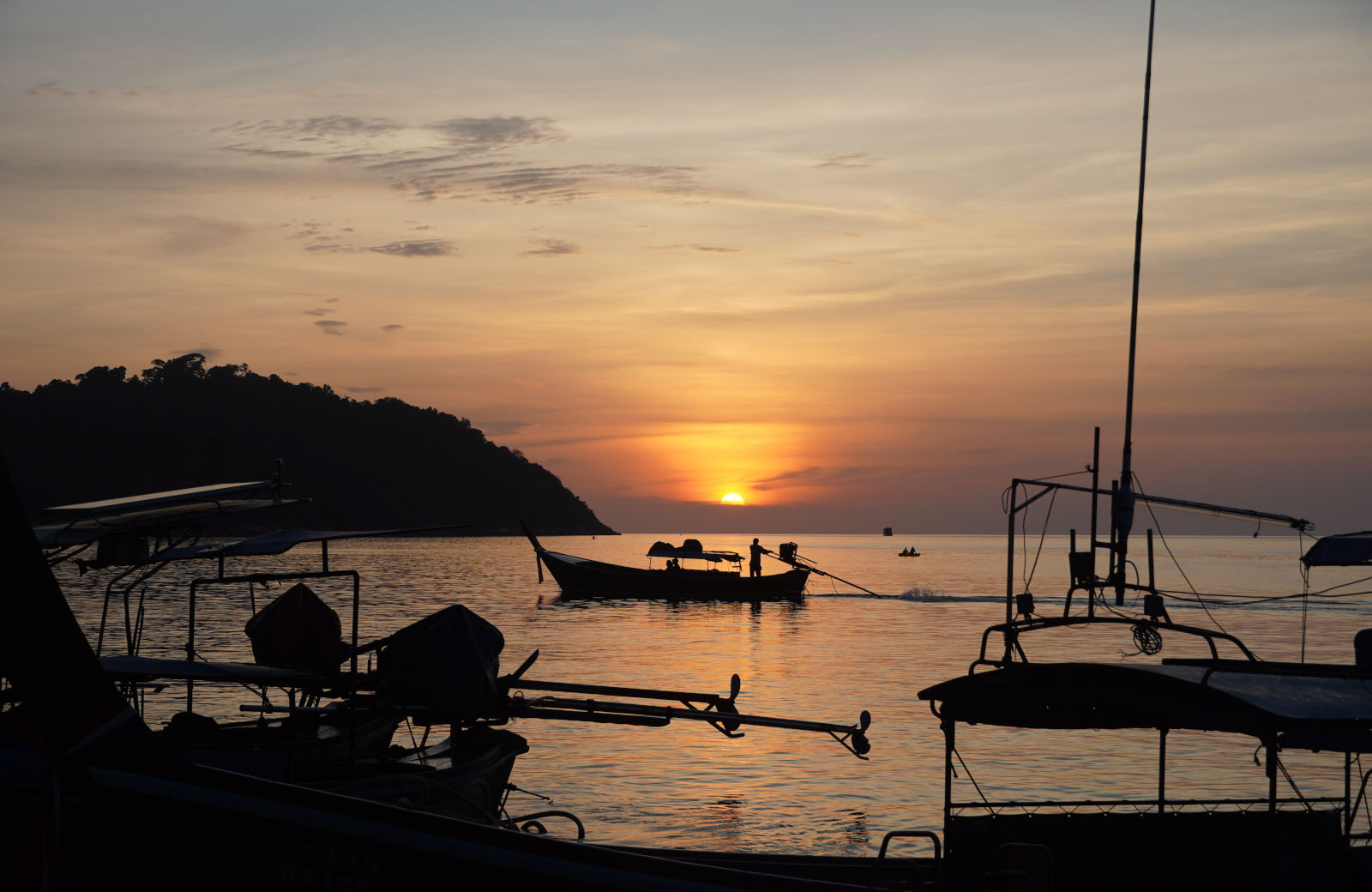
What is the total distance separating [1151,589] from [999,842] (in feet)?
30.4

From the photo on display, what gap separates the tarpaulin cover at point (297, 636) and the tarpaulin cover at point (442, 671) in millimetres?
1822

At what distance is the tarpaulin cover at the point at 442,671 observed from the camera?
1498cm

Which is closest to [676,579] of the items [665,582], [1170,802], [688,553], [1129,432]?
[665,582]

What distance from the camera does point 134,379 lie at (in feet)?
650

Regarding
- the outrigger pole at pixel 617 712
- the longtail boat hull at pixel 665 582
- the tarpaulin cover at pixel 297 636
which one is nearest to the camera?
the outrigger pole at pixel 617 712

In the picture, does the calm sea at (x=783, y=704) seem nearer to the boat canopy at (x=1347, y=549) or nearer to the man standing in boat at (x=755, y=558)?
the man standing in boat at (x=755, y=558)

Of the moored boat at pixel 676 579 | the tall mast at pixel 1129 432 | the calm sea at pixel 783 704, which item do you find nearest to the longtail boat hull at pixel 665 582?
the moored boat at pixel 676 579

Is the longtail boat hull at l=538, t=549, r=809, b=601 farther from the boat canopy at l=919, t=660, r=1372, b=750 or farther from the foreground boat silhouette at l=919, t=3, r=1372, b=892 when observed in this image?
the boat canopy at l=919, t=660, r=1372, b=750

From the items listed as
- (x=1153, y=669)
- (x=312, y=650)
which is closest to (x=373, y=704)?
(x=312, y=650)

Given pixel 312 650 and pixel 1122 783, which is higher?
pixel 312 650

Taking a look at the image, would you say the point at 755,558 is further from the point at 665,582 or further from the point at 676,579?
the point at 665,582

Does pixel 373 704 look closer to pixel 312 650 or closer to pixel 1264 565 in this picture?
pixel 312 650

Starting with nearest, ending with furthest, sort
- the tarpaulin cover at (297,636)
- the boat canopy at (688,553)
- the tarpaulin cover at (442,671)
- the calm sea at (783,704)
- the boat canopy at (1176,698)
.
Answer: the boat canopy at (1176,698)
the tarpaulin cover at (442,671)
the tarpaulin cover at (297,636)
the calm sea at (783,704)
the boat canopy at (688,553)

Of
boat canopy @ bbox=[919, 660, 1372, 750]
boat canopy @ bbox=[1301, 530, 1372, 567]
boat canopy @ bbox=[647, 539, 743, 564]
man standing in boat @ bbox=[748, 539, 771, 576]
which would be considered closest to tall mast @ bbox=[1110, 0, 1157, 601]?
boat canopy @ bbox=[1301, 530, 1372, 567]
